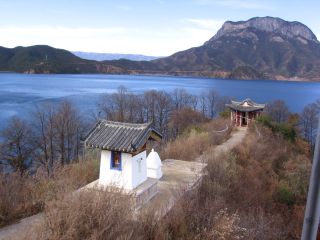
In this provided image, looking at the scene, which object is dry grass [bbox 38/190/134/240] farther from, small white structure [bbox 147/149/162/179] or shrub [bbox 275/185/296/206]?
shrub [bbox 275/185/296/206]

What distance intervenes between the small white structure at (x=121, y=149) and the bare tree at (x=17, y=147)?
21.2m

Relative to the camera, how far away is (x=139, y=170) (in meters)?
13.3

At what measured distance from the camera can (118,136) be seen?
13.0 meters

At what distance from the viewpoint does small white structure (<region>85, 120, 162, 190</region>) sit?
12.6 m

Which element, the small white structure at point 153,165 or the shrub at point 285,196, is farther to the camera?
the shrub at point 285,196

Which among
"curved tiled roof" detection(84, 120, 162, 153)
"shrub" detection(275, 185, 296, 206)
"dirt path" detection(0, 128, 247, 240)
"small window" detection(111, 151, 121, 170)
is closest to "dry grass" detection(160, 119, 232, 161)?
"dirt path" detection(0, 128, 247, 240)

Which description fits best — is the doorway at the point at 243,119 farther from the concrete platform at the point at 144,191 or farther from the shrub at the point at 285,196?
the concrete platform at the point at 144,191

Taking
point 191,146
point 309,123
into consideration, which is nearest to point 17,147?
point 191,146

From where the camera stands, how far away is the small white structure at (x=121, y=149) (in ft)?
41.3

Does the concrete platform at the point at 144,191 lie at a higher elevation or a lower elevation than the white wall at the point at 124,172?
lower

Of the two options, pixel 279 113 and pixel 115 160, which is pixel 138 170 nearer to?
pixel 115 160

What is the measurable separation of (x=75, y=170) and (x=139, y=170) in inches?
180

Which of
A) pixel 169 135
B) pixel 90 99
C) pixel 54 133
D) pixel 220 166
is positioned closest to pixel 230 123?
pixel 169 135

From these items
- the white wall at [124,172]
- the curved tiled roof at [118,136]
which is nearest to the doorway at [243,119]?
the curved tiled roof at [118,136]
